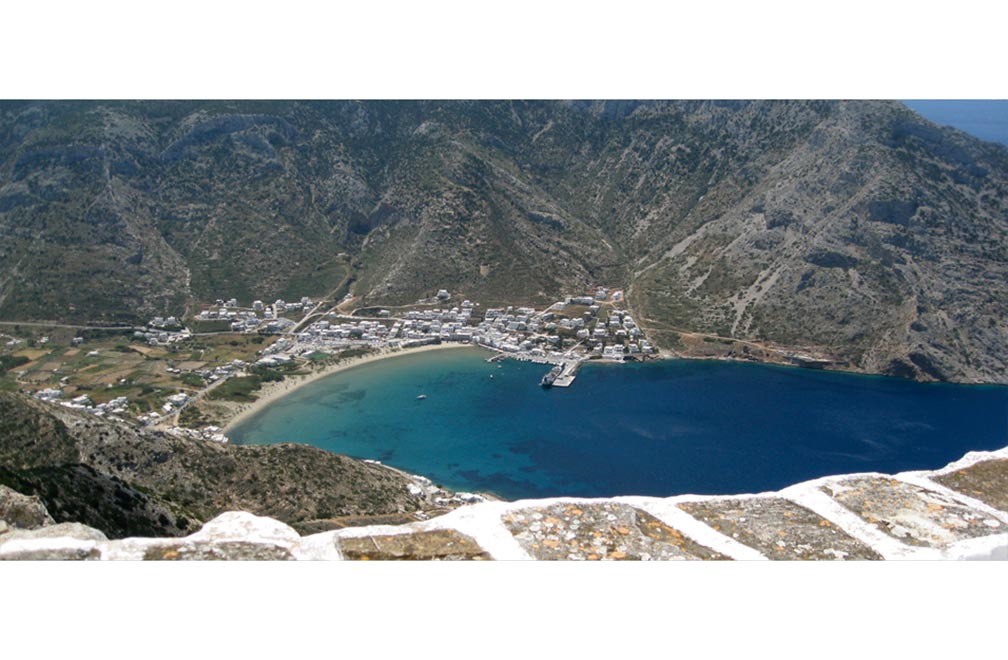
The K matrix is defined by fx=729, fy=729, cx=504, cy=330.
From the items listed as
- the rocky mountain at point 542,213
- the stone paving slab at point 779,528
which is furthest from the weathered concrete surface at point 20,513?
the rocky mountain at point 542,213

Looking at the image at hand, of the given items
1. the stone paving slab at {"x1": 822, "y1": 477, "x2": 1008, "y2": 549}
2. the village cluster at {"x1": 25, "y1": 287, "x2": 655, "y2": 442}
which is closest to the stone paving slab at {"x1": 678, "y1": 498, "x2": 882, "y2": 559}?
the stone paving slab at {"x1": 822, "y1": 477, "x2": 1008, "y2": 549}

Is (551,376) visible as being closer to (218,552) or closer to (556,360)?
(556,360)

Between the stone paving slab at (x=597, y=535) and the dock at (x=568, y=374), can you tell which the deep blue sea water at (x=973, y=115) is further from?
the stone paving slab at (x=597, y=535)

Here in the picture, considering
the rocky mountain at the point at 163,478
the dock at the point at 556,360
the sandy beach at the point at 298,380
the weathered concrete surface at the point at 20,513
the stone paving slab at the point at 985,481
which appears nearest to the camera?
the weathered concrete surface at the point at 20,513

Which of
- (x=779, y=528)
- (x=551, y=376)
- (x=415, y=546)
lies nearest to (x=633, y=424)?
(x=551, y=376)

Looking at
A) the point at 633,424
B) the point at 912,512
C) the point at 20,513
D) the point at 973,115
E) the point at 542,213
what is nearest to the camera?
the point at 912,512

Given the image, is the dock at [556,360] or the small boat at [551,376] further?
the dock at [556,360]
